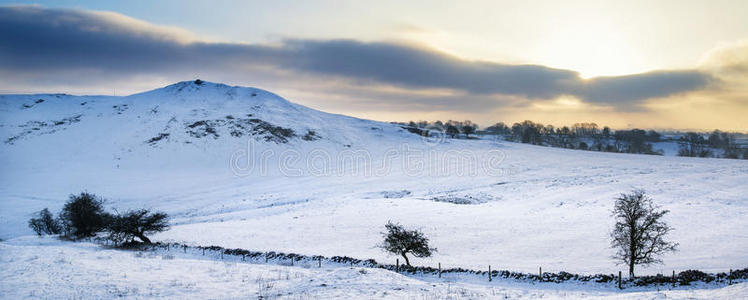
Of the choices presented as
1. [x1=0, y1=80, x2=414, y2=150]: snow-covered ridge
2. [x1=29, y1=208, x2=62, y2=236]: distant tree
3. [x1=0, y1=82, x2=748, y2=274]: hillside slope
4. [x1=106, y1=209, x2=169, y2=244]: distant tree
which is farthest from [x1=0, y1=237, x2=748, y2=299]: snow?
[x1=0, y1=80, x2=414, y2=150]: snow-covered ridge

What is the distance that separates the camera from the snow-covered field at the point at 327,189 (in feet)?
90.2

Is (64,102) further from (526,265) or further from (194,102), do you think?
(526,265)

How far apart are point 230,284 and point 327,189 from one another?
46742 millimetres

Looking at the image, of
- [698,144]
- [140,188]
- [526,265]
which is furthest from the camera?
[698,144]

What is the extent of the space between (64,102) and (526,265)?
178020 millimetres

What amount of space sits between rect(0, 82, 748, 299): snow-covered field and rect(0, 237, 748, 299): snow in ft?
0.77

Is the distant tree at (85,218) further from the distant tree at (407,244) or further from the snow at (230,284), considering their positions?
the distant tree at (407,244)

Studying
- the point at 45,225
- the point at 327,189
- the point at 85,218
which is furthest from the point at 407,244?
the point at 45,225

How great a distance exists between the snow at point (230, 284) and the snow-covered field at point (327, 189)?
A: 236mm

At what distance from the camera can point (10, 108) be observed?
13762cm

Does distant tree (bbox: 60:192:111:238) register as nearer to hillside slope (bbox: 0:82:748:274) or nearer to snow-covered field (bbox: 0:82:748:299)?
snow-covered field (bbox: 0:82:748:299)

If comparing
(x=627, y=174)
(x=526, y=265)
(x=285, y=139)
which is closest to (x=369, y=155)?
(x=285, y=139)

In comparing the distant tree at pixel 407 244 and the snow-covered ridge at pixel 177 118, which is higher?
the snow-covered ridge at pixel 177 118

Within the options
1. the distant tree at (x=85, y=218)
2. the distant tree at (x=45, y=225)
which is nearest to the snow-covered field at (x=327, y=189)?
the distant tree at (x=45, y=225)
